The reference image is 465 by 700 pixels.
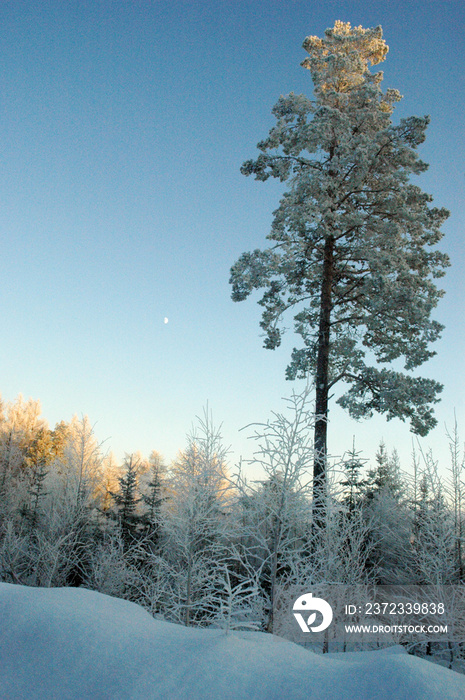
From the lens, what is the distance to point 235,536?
9.46 metres

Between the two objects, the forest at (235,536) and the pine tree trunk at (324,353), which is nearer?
the forest at (235,536)

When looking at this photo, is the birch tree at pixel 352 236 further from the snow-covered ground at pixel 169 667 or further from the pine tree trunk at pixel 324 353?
the snow-covered ground at pixel 169 667

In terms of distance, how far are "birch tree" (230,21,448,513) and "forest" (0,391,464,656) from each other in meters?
3.20

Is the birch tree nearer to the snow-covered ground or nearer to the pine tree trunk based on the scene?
the pine tree trunk

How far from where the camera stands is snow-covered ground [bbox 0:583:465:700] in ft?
7.09

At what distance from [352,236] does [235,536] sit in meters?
11.3

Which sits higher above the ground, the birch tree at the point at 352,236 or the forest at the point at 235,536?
the birch tree at the point at 352,236

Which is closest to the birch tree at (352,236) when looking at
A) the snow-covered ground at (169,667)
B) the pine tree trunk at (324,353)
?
the pine tree trunk at (324,353)

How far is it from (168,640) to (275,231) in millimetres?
14609

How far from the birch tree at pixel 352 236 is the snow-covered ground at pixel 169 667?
11529 mm

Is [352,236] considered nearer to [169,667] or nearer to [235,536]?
[235,536]

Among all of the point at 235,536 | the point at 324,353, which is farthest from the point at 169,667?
the point at 324,353

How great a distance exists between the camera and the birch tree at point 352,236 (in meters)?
14.4

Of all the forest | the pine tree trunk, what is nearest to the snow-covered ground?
the forest
